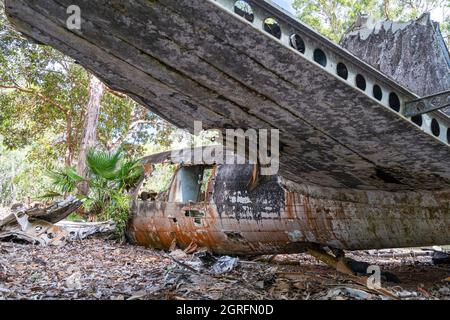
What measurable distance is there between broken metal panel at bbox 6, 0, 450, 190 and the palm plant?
461 centimetres

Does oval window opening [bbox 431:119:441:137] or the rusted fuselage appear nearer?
oval window opening [bbox 431:119:441:137]

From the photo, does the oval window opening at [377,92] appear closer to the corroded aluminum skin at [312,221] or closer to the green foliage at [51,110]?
the corroded aluminum skin at [312,221]

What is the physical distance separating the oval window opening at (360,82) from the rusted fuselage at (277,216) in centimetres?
176

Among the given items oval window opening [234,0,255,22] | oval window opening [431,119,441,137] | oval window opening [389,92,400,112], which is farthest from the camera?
oval window opening [431,119,441,137]

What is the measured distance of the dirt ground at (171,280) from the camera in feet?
11.3

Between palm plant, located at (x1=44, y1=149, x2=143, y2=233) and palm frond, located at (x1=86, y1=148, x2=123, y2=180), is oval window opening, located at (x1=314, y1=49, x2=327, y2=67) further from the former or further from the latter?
palm frond, located at (x1=86, y1=148, x2=123, y2=180)

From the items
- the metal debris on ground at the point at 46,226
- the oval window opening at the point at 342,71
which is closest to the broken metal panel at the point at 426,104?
the oval window opening at the point at 342,71

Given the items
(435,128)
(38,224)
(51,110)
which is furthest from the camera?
(51,110)

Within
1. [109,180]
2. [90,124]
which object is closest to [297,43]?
[109,180]

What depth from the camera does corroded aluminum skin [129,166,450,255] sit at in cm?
389

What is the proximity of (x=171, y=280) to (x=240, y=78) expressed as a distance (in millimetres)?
2407

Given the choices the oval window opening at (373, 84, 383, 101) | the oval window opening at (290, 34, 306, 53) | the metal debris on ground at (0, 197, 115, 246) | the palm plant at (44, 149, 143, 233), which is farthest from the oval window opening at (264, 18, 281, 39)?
the metal debris on ground at (0, 197, 115, 246)

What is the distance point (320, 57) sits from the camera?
246 cm

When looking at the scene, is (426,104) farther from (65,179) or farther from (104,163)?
(65,179)
